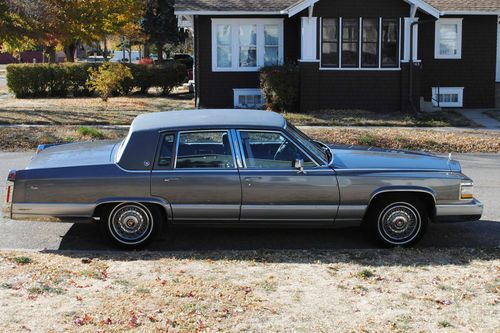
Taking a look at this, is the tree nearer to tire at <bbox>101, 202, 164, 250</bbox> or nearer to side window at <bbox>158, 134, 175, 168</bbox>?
side window at <bbox>158, 134, 175, 168</bbox>

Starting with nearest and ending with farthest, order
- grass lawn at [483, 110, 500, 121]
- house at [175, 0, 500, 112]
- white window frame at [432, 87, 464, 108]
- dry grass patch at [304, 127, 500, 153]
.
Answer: dry grass patch at [304, 127, 500, 153] < grass lawn at [483, 110, 500, 121] < house at [175, 0, 500, 112] < white window frame at [432, 87, 464, 108]

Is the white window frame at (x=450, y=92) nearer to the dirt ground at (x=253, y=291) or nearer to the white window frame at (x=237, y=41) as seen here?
the white window frame at (x=237, y=41)

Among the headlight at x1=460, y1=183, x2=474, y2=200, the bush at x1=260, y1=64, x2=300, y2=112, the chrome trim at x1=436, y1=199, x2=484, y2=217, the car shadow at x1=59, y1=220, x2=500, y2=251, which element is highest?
the bush at x1=260, y1=64, x2=300, y2=112

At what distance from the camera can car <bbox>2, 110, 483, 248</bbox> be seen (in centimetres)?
684

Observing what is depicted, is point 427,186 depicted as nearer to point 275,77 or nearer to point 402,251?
point 402,251

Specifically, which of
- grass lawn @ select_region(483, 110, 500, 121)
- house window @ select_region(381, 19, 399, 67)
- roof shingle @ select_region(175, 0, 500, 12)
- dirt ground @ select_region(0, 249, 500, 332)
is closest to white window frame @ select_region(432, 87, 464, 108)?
grass lawn @ select_region(483, 110, 500, 121)

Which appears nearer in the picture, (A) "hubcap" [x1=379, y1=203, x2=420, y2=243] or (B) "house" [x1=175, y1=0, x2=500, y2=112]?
(A) "hubcap" [x1=379, y1=203, x2=420, y2=243]

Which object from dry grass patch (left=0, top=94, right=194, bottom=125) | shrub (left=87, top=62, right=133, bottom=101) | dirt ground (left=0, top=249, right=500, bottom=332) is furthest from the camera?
shrub (left=87, top=62, right=133, bottom=101)

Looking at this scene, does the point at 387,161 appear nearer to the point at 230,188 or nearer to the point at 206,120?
the point at 230,188

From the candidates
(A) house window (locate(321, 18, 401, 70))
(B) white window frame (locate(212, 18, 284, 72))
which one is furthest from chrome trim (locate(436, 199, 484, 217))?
(B) white window frame (locate(212, 18, 284, 72))

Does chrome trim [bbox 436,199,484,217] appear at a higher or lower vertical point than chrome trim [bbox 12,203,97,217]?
lower

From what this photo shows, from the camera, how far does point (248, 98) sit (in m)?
22.3

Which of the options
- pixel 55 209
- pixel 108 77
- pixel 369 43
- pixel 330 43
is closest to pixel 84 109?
pixel 108 77

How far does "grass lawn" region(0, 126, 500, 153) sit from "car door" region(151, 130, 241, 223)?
8.50 m
